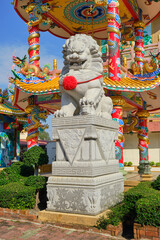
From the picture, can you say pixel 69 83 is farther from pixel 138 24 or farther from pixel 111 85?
pixel 138 24

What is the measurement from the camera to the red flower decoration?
16.1 feet

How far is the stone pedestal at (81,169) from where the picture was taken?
4445mm

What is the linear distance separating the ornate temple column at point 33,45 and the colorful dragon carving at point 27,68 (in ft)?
1.83

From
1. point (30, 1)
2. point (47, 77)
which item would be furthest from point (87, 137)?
point (30, 1)

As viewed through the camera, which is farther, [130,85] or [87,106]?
[130,85]

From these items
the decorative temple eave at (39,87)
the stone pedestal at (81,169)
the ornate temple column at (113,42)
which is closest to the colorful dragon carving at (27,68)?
the decorative temple eave at (39,87)

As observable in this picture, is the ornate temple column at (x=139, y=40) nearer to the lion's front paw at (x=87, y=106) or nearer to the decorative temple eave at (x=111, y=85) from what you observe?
the decorative temple eave at (x=111, y=85)

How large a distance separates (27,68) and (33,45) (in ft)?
3.92

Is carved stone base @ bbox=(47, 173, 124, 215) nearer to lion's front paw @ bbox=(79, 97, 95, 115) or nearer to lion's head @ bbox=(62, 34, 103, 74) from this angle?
lion's front paw @ bbox=(79, 97, 95, 115)

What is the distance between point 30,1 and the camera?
9820 millimetres

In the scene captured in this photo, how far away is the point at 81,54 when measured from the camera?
504cm

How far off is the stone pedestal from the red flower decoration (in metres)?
0.63

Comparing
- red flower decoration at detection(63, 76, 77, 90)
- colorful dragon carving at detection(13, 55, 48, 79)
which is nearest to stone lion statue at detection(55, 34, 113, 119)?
red flower decoration at detection(63, 76, 77, 90)

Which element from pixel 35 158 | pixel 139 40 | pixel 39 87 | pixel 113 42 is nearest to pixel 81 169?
pixel 35 158
